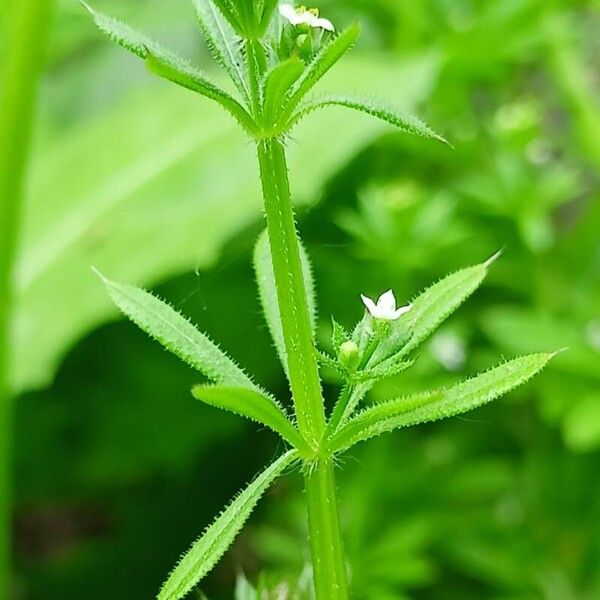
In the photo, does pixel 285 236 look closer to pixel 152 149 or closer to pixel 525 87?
pixel 152 149

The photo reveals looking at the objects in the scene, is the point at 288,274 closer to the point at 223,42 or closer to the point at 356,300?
the point at 223,42

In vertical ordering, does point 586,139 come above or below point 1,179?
above

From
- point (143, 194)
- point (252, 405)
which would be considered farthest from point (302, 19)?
point (143, 194)

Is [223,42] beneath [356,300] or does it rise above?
beneath

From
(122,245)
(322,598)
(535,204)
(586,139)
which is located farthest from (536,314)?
(322,598)

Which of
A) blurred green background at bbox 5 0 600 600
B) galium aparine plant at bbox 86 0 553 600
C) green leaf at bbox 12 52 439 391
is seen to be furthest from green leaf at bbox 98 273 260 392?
green leaf at bbox 12 52 439 391

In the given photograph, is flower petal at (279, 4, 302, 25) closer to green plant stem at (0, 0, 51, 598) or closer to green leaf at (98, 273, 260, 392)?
green leaf at (98, 273, 260, 392)
